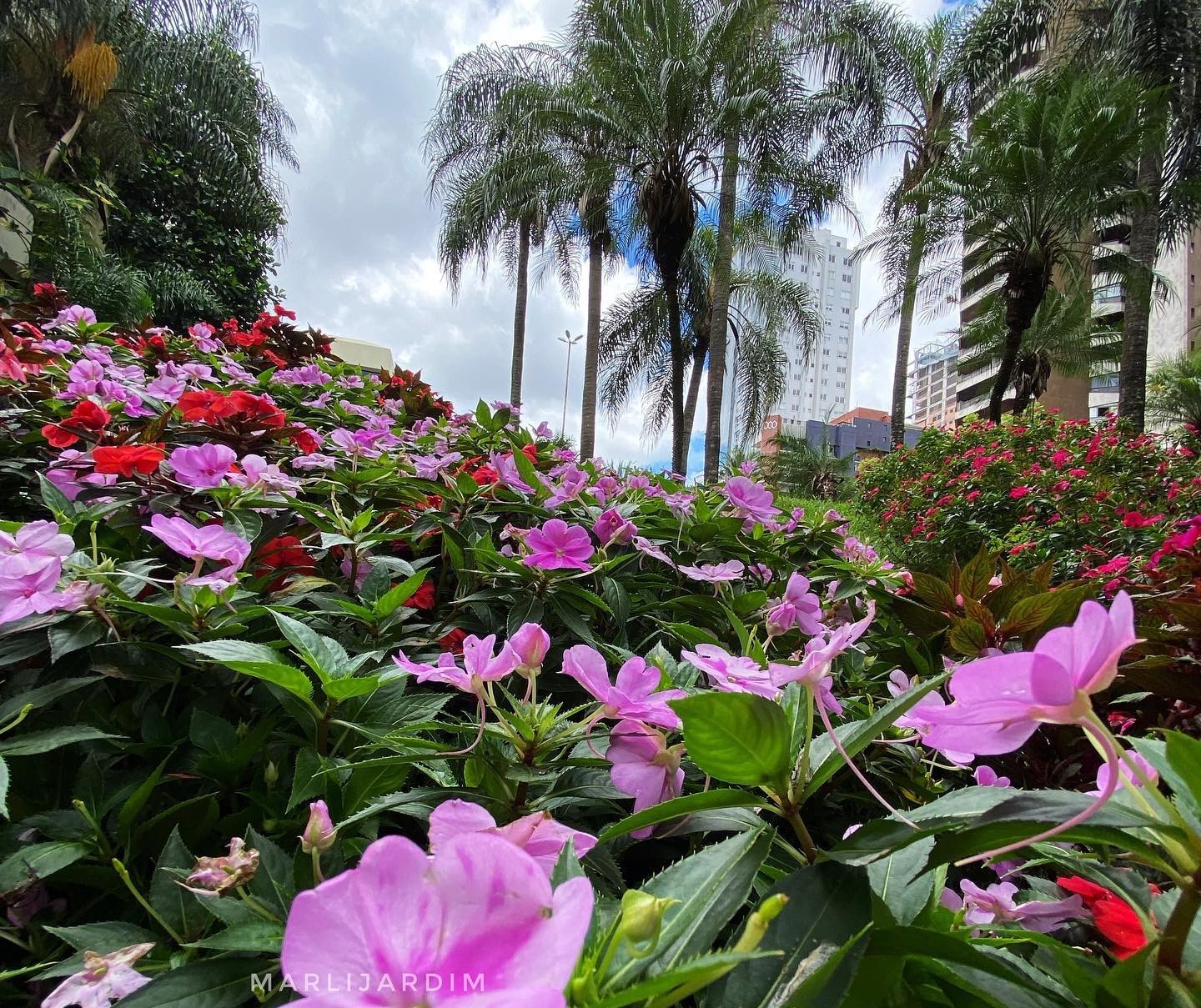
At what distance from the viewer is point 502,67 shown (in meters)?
13.1

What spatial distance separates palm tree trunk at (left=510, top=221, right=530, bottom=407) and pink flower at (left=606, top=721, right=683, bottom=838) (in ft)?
42.3

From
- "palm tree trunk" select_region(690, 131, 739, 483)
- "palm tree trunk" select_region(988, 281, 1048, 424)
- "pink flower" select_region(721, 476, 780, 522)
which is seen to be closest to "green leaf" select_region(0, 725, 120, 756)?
"pink flower" select_region(721, 476, 780, 522)

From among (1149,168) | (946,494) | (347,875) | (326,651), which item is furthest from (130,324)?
(1149,168)

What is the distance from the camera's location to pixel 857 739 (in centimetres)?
40

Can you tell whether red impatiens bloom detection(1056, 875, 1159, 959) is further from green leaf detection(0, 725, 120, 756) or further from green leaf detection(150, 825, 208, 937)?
green leaf detection(0, 725, 120, 756)

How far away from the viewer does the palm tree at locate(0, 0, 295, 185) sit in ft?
30.5

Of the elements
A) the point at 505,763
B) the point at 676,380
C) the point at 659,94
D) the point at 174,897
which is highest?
the point at 659,94

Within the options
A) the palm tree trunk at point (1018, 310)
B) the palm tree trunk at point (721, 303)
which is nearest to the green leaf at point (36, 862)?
the palm tree trunk at point (721, 303)

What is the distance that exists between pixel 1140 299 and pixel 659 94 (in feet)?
24.6

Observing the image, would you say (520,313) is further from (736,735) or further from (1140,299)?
→ (736,735)

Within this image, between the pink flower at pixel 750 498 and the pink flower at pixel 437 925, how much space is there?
1105mm

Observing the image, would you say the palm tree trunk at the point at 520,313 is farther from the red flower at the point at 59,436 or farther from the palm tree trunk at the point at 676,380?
the red flower at the point at 59,436

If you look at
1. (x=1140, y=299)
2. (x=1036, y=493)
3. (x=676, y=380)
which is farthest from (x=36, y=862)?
(x=1140, y=299)

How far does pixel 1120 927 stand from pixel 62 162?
494 inches
